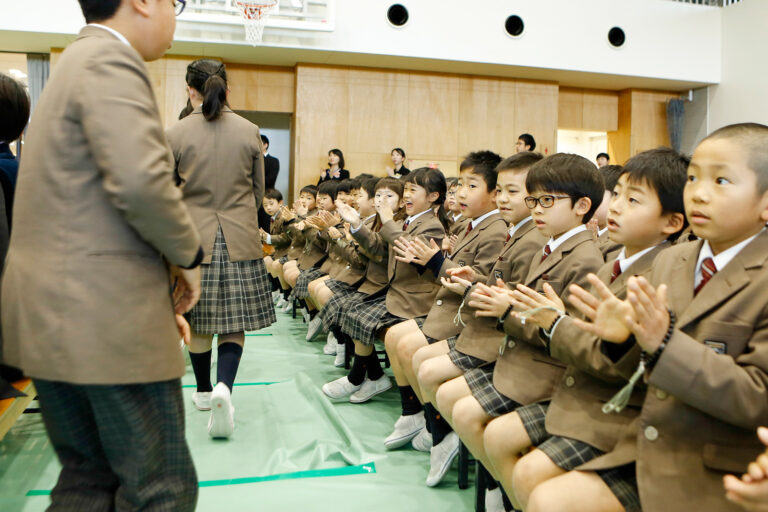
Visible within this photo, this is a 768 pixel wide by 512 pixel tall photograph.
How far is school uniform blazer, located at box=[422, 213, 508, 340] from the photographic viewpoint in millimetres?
2281

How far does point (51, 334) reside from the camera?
3.56 feet

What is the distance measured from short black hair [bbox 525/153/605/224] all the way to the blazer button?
2.80ft

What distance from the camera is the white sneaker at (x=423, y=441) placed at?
7.80ft

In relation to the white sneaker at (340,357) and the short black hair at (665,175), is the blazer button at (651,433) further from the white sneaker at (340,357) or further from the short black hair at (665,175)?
the white sneaker at (340,357)

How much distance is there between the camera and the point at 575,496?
1.21 meters

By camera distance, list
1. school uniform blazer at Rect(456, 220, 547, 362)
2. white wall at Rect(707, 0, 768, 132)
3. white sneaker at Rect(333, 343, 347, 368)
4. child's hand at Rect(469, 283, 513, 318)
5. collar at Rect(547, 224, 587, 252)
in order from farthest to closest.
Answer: white wall at Rect(707, 0, 768, 132) < white sneaker at Rect(333, 343, 347, 368) < school uniform blazer at Rect(456, 220, 547, 362) < collar at Rect(547, 224, 587, 252) < child's hand at Rect(469, 283, 513, 318)

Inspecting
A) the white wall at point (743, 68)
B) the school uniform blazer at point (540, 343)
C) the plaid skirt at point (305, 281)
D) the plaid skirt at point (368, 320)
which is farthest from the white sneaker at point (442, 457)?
the white wall at point (743, 68)

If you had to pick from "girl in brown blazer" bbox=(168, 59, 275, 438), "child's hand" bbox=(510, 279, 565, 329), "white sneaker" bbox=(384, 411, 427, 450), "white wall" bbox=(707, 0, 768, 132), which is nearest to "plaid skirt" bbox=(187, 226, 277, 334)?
"girl in brown blazer" bbox=(168, 59, 275, 438)

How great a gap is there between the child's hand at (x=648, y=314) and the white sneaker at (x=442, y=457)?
1189 mm

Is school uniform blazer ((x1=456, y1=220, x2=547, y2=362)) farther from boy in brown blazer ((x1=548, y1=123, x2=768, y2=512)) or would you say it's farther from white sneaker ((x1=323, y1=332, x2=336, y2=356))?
white sneaker ((x1=323, y1=332, x2=336, y2=356))

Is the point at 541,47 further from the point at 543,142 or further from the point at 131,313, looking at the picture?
the point at 131,313

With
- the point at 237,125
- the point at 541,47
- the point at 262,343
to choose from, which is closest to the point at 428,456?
the point at 237,125

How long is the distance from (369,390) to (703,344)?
2039mm

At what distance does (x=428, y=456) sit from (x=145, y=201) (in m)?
1.65
